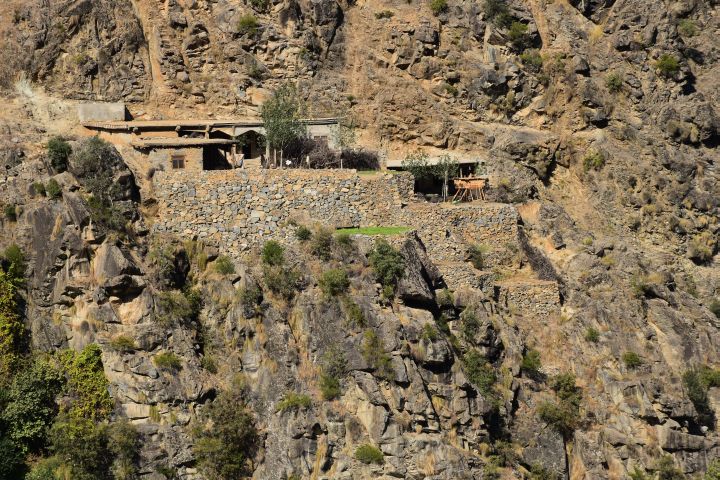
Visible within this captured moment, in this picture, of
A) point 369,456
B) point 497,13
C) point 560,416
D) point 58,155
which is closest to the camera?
point 369,456

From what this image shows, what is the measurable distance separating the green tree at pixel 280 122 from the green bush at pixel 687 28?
82.3 feet

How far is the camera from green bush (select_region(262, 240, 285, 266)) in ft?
159

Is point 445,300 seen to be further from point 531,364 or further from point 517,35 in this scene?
point 517,35

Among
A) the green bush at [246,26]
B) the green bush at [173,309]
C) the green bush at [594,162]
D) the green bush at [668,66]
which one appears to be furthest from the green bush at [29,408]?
the green bush at [668,66]

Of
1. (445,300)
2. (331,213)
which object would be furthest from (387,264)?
(331,213)

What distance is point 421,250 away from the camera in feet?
166

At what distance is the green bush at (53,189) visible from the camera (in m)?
46.8

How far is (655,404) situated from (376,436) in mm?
15006

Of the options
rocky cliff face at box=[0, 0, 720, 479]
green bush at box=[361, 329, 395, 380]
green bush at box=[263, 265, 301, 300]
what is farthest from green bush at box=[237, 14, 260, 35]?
green bush at box=[361, 329, 395, 380]

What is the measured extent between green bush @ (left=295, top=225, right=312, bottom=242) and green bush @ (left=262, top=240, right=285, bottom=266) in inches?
43.0

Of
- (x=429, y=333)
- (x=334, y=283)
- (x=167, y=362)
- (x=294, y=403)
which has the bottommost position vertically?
(x=294, y=403)

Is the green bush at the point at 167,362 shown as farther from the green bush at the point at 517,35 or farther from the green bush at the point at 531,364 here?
the green bush at the point at 517,35

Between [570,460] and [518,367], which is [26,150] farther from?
[570,460]

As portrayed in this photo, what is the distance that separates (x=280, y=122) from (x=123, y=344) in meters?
16.2
